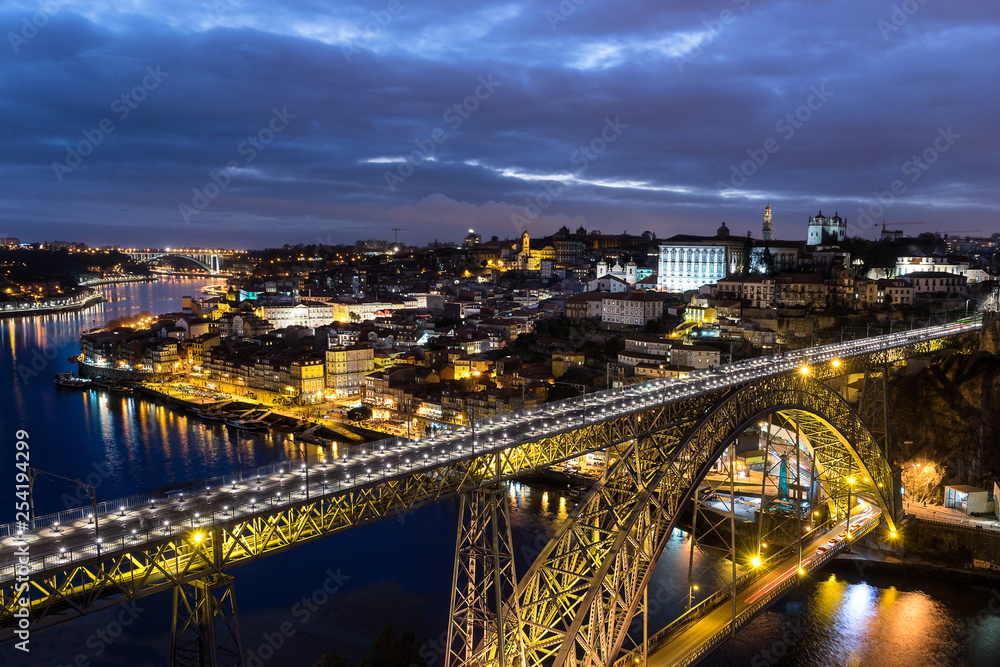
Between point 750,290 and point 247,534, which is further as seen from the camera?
point 750,290

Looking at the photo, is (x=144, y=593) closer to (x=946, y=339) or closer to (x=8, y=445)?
(x=8, y=445)

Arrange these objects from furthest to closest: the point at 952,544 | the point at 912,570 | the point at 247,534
Answer: the point at 952,544 → the point at 912,570 → the point at 247,534

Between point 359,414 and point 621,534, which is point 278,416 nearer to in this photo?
point 359,414

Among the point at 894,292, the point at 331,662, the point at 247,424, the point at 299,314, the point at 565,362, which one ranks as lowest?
the point at 247,424

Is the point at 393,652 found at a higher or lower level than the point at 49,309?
lower

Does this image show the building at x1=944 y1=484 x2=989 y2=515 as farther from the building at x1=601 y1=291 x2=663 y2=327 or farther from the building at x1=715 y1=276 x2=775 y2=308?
the building at x1=601 y1=291 x2=663 y2=327

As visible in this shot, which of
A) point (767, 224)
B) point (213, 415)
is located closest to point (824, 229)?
point (767, 224)

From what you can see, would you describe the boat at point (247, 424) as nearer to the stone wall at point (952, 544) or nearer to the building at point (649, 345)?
the building at point (649, 345)
